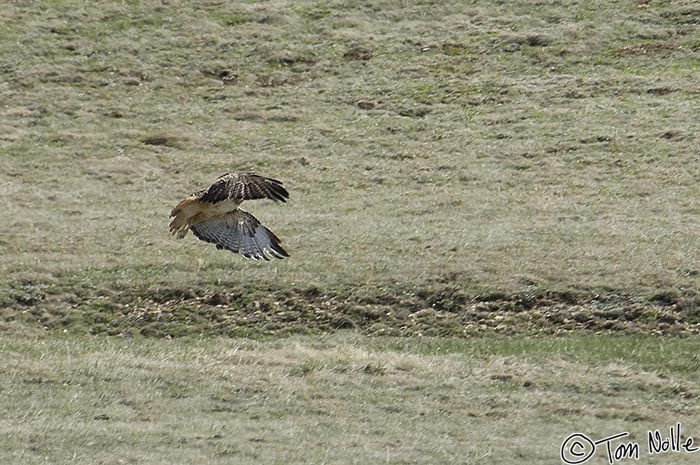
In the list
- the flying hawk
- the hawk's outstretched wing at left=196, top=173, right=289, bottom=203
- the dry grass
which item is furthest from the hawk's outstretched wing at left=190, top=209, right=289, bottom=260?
the dry grass

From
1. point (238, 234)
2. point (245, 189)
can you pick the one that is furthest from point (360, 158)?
point (245, 189)

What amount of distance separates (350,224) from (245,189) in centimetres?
1161

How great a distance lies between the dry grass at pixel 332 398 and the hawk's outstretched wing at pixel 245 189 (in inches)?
109

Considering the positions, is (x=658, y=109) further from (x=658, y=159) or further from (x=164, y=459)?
(x=164, y=459)

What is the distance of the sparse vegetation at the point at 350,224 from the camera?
57.8 ft

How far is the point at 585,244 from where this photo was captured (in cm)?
2577

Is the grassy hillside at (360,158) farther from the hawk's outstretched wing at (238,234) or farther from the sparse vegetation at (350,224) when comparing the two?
the hawk's outstretched wing at (238,234)

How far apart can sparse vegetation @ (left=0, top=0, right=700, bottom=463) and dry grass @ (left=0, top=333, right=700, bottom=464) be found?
57 millimetres

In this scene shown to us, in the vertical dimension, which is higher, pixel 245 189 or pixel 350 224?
pixel 350 224

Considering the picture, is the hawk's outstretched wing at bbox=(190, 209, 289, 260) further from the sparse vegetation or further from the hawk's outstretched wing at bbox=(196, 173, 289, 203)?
the sparse vegetation

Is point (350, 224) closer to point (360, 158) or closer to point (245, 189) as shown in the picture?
point (360, 158)

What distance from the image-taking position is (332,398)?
17953mm

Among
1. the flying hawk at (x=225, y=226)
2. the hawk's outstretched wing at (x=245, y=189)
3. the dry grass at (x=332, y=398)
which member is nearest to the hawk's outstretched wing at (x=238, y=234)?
the flying hawk at (x=225, y=226)

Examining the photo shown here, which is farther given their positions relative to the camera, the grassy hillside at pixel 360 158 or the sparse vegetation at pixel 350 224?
the grassy hillside at pixel 360 158
